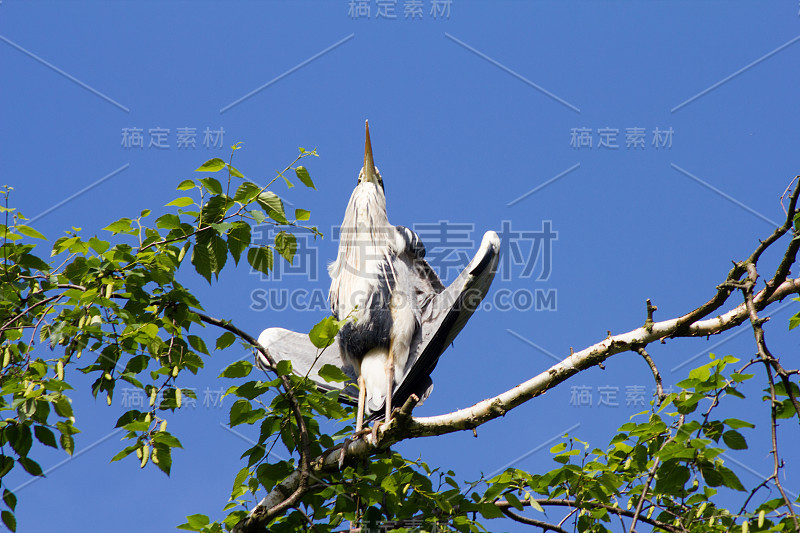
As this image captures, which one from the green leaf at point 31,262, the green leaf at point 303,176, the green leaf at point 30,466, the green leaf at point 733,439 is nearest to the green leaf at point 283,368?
the green leaf at point 303,176

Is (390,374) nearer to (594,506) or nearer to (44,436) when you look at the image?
(594,506)

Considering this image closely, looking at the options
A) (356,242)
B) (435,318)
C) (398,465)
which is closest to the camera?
(398,465)

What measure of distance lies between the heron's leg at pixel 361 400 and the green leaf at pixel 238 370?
1.12 meters

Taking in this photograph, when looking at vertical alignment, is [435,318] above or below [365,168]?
below

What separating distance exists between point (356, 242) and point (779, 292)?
273 centimetres

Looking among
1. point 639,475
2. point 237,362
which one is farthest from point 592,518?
point 237,362

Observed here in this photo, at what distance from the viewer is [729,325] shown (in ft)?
12.9

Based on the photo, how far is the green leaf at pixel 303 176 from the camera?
3838 millimetres

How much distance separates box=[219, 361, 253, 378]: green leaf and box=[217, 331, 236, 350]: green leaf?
0.64ft

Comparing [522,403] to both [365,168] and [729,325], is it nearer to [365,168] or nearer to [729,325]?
[729,325]

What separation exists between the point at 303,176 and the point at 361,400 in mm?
1673

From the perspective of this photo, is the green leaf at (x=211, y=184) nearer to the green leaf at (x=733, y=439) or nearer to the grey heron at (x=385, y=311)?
the grey heron at (x=385, y=311)

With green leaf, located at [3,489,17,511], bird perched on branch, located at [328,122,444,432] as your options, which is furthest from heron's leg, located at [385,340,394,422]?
green leaf, located at [3,489,17,511]

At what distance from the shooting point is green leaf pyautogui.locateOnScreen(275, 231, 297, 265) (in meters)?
3.96
